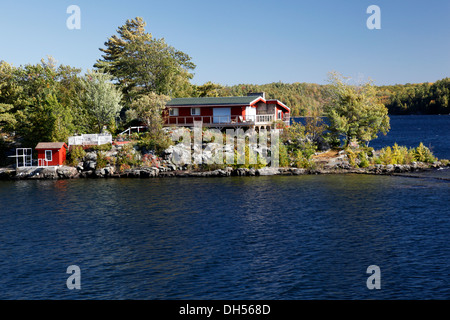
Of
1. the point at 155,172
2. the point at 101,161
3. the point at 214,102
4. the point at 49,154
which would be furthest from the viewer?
the point at 214,102

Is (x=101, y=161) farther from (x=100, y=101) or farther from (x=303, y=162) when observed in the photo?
(x=303, y=162)

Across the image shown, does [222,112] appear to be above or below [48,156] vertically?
above

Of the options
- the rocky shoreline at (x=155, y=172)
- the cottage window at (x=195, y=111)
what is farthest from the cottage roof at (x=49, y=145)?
the cottage window at (x=195, y=111)

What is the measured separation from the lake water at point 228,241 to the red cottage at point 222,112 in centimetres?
1902

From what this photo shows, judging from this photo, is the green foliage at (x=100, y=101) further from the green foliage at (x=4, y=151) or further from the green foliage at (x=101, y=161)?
the green foliage at (x=4, y=151)

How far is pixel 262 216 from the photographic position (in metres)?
37.2

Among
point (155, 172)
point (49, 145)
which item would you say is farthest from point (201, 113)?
point (49, 145)

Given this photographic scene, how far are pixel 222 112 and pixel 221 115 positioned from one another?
48 centimetres

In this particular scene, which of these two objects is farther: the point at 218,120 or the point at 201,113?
the point at 201,113

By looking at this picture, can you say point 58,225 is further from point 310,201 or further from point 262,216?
point 310,201

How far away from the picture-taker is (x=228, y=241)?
99.9ft

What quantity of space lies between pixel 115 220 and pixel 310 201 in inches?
700

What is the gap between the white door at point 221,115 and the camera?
68750 millimetres

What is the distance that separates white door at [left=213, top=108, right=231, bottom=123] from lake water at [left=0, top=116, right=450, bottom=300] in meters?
19.7
